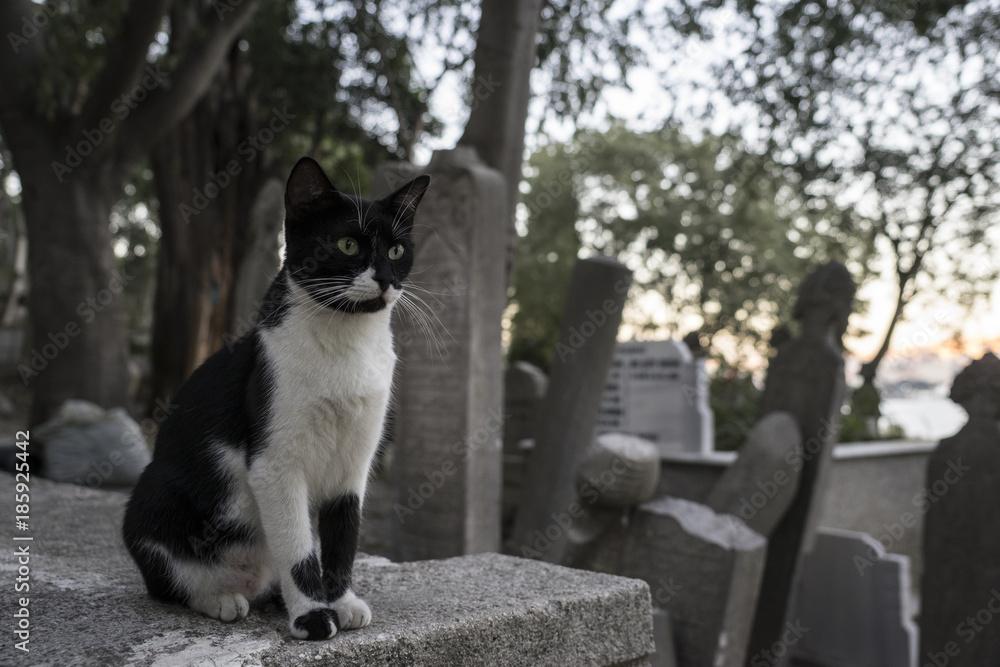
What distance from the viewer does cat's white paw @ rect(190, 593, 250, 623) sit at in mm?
1693

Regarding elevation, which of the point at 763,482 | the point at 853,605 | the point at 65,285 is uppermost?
the point at 65,285

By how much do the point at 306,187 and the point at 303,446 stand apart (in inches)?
23.1

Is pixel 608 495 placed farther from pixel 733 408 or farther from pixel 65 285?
pixel 733 408

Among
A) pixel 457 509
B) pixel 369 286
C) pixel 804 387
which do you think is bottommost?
pixel 457 509

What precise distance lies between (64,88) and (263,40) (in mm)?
Answer: 5039

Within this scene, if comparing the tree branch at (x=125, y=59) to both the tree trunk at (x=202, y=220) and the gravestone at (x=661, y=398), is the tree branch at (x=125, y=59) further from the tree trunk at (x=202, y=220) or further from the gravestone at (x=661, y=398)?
the gravestone at (x=661, y=398)

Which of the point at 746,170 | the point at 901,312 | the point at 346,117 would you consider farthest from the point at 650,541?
the point at 901,312

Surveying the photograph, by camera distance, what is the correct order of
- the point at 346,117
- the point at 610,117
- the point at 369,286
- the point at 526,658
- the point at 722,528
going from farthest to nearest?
the point at 346,117 → the point at 610,117 → the point at 722,528 → the point at 526,658 → the point at 369,286

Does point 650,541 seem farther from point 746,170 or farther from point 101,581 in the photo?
point 746,170

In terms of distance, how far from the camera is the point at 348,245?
1.65 m

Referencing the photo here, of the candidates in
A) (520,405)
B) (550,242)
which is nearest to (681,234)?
(550,242)

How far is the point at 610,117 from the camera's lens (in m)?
9.74

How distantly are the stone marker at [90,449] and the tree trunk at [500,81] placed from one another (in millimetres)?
3427

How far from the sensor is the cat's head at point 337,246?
1624 mm
